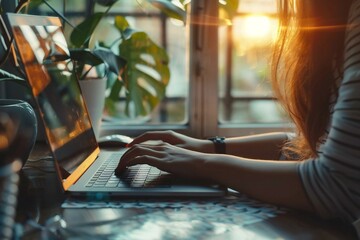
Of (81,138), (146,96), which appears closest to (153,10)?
(146,96)

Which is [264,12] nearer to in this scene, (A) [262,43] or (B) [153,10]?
(A) [262,43]

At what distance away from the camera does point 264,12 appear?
1.50 metres

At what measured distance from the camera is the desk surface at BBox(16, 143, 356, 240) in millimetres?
606

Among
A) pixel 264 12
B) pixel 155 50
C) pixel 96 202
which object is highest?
pixel 264 12

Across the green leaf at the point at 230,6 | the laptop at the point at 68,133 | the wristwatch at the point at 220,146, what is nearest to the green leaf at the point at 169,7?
the green leaf at the point at 230,6

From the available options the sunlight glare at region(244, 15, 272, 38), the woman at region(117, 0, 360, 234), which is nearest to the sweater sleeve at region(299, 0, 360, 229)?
the woman at region(117, 0, 360, 234)

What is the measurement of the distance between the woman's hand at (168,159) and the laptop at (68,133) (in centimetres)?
2

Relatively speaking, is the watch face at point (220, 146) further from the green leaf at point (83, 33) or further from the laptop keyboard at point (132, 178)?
the green leaf at point (83, 33)

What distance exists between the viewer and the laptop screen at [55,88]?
0.78 metres

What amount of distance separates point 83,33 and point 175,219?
75 cm

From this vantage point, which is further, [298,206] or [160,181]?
[160,181]

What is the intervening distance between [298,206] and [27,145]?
52 cm

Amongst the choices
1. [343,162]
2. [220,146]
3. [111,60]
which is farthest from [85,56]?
[343,162]

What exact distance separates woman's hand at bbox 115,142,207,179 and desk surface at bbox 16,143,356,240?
6 centimetres
